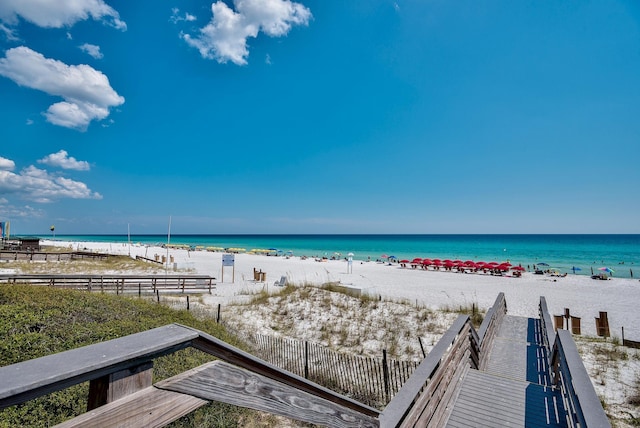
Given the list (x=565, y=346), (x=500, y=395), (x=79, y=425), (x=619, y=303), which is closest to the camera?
(x=79, y=425)

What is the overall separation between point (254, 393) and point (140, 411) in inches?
20.8

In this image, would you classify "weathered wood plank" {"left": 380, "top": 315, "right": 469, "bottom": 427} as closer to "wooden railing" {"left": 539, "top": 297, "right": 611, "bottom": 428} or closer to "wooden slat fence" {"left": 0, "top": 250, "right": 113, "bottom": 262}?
"wooden railing" {"left": 539, "top": 297, "right": 611, "bottom": 428}

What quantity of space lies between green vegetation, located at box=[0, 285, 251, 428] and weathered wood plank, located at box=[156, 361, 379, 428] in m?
3.66

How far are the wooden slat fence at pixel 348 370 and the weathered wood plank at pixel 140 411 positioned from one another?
654cm

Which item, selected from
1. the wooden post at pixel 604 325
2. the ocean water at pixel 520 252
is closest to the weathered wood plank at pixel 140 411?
the wooden post at pixel 604 325

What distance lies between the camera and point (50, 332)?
6328 millimetres

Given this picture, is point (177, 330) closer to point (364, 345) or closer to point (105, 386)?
point (105, 386)

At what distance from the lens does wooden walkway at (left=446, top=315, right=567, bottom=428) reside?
4.54 metres

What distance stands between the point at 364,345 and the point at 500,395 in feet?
18.8

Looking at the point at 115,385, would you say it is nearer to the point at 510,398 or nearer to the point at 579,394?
the point at 579,394

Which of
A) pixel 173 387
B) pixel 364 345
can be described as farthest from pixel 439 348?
pixel 364 345

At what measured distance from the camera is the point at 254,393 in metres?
1.50

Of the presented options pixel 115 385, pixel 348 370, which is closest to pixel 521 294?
pixel 348 370

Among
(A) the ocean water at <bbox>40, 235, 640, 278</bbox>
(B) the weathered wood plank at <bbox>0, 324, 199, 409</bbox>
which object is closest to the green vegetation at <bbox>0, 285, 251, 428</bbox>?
(B) the weathered wood plank at <bbox>0, 324, 199, 409</bbox>
